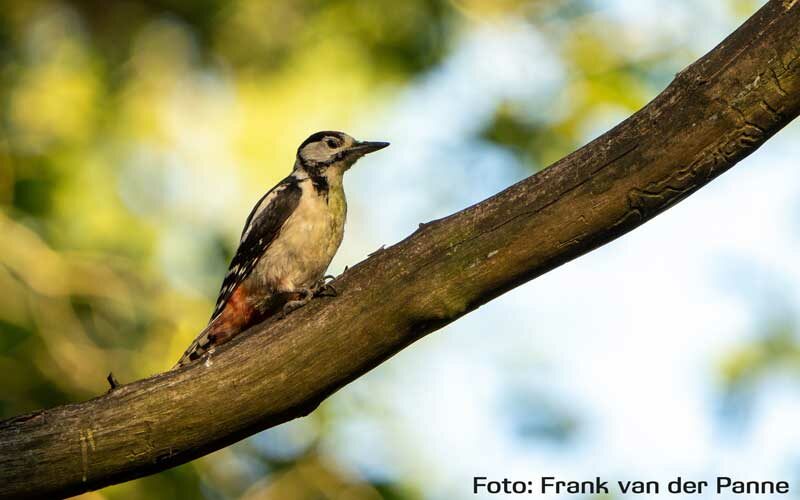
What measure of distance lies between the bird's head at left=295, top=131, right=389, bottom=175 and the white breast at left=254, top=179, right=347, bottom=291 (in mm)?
375

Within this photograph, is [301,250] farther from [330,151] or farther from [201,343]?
[330,151]

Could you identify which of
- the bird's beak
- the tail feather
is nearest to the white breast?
the tail feather

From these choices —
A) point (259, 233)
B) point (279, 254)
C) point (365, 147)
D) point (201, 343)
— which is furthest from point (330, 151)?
point (201, 343)

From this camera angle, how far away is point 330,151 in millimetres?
5332

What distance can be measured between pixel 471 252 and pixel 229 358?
775 mm

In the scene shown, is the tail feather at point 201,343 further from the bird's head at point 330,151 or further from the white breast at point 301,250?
the bird's head at point 330,151

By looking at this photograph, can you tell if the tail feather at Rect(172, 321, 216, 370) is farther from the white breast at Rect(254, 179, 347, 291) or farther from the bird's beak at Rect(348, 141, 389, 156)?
the bird's beak at Rect(348, 141, 389, 156)

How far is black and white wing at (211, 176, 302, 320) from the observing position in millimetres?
4855

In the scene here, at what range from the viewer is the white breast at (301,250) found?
4773mm

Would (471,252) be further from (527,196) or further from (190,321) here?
(190,321)

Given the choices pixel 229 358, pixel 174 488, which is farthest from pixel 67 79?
pixel 229 358

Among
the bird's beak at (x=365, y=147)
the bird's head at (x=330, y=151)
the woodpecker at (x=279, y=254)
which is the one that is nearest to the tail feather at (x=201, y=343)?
the woodpecker at (x=279, y=254)

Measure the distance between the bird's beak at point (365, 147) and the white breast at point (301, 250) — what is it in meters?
0.50

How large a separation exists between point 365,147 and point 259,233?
813 mm
